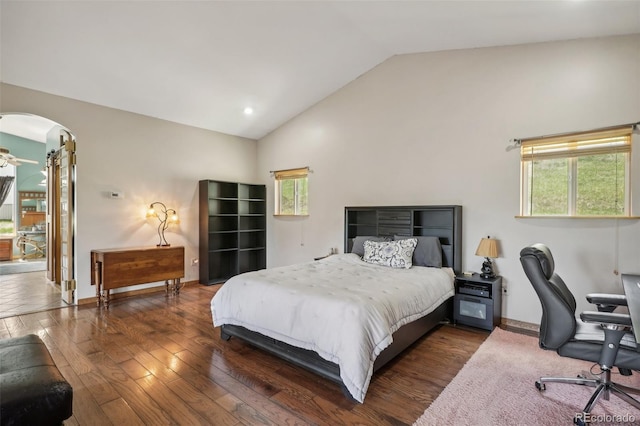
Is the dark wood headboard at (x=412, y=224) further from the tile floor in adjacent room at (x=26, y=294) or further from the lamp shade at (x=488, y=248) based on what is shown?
the tile floor in adjacent room at (x=26, y=294)

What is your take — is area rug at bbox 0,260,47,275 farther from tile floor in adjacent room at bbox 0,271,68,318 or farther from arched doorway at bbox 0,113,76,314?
tile floor in adjacent room at bbox 0,271,68,318

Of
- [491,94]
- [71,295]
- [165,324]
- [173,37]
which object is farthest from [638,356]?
[71,295]

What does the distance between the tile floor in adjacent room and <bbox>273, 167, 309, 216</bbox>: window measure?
3.67 meters

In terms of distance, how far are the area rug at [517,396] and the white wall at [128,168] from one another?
4667mm

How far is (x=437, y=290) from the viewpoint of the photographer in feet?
10.6

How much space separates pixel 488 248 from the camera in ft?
11.7

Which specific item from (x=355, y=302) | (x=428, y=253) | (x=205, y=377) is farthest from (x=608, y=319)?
(x=205, y=377)

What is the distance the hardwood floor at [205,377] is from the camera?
77.6 inches

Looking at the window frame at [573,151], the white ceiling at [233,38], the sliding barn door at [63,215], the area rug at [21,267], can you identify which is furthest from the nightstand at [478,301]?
the area rug at [21,267]

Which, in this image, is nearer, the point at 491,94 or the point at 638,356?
the point at 638,356

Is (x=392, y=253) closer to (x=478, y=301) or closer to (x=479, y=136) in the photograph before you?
(x=478, y=301)

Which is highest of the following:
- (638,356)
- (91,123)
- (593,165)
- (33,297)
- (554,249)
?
(91,123)

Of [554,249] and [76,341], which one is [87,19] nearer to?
[76,341]

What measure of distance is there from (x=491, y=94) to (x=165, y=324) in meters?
4.76
